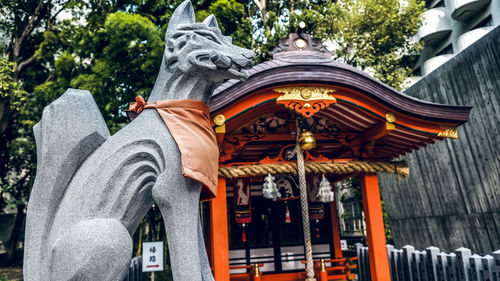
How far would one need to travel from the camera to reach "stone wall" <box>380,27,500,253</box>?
28.7ft

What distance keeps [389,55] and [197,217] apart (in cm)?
1233

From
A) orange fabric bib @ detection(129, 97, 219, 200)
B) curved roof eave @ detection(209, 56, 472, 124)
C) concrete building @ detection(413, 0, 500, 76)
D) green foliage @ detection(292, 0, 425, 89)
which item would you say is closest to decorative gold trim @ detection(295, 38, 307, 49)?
curved roof eave @ detection(209, 56, 472, 124)

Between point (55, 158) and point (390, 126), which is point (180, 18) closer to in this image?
point (55, 158)

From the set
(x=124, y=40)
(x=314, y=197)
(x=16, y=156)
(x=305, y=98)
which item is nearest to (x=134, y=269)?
(x=314, y=197)

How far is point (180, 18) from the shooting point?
9.70 ft

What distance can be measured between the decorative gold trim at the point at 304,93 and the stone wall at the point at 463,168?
18.2 feet

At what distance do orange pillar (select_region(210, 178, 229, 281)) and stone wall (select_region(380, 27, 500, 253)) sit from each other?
724 centimetres

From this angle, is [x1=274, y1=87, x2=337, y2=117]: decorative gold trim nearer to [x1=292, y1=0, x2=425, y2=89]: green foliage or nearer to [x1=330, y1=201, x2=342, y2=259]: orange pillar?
[x1=330, y1=201, x2=342, y2=259]: orange pillar

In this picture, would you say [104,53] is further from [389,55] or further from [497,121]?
[497,121]

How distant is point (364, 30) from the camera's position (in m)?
13.2

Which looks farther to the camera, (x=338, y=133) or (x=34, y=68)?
(x=34, y=68)

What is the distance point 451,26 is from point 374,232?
65.5 feet

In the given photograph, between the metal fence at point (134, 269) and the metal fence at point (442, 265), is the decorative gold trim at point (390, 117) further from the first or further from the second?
the metal fence at point (134, 269)

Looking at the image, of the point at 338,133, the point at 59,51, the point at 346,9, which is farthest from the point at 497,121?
the point at 59,51
